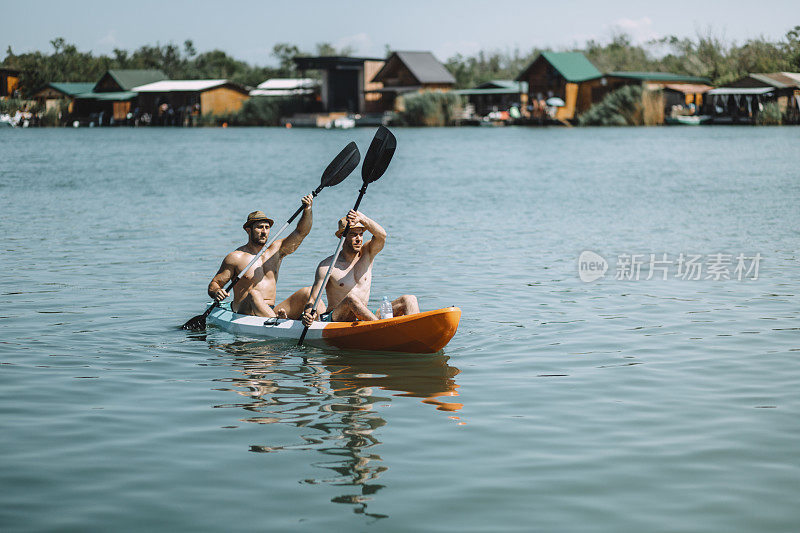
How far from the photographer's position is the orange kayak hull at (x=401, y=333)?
386 inches

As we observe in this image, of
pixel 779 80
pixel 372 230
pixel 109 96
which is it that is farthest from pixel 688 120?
pixel 372 230

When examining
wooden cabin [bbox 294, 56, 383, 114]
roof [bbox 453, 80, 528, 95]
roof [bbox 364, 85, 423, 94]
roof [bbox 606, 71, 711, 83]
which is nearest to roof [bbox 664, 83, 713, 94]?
roof [bbox 606, 71, 711, 83]

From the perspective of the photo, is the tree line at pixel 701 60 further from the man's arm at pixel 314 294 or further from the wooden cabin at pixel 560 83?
the man's arm at pixel 314 294

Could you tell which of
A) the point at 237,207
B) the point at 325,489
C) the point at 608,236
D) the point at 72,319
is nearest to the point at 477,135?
the point at 237,207

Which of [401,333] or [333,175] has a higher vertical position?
[333,175]

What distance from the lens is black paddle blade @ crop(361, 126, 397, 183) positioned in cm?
1171

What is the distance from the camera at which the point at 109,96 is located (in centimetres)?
10800

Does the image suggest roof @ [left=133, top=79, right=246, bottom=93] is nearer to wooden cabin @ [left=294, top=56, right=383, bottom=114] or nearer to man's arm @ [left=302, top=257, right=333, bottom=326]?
wooden cabin @ [left=294, top=56, right=383, bottom=114]

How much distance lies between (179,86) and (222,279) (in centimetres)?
9861

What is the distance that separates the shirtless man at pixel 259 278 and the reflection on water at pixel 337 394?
1.56 feet

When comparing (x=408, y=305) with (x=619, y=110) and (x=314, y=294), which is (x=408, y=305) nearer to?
(x=314, y=294)

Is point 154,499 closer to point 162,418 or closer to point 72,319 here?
point 162,418

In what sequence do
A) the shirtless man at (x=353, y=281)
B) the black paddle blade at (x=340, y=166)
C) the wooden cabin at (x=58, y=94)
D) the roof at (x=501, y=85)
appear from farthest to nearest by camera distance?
the wooden cabin at (x=58, y=94), the roof at (x=501, y=85), the black paddle blade at (x=340, y=166), the shirtless man at (x=353, y=281)

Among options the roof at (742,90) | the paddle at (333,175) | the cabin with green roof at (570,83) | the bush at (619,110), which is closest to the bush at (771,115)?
the roof at (742,90)
